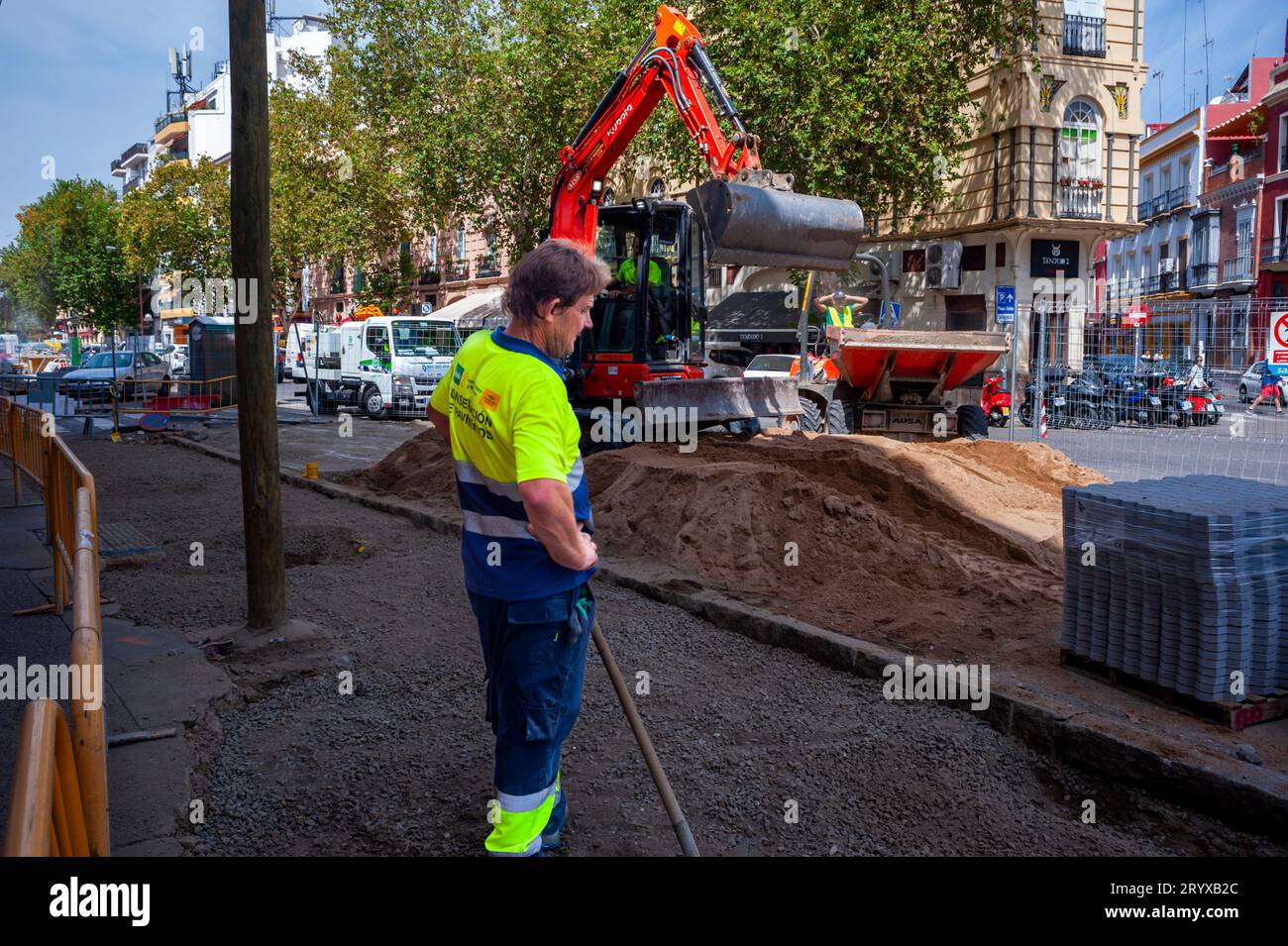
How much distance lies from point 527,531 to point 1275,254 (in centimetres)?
4864

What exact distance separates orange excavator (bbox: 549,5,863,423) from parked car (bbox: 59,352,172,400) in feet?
47.8

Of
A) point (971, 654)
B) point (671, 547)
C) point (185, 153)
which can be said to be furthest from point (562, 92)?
point (185, 153)

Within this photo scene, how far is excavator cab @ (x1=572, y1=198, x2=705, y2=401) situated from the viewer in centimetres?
1221

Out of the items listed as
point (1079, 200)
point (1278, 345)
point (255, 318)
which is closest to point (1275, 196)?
point (1079, 200)

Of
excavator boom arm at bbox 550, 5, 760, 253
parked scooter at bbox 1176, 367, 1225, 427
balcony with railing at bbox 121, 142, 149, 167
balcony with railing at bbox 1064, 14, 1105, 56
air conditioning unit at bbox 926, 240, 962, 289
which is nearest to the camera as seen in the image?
excavator boom arm at bbox 550, 5, 760, 253

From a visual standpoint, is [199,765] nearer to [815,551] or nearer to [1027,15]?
[815,551]

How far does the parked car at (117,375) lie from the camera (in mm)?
25189

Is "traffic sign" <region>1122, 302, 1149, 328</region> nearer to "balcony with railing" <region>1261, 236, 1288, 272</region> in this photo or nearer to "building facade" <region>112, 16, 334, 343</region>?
"balcony with railing" <region>1261, 236, 1288, 272</region>

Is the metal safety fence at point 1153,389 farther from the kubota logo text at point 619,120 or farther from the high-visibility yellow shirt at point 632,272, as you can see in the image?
the kubota logo text at point 619,120

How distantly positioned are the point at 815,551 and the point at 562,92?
78.3 ft

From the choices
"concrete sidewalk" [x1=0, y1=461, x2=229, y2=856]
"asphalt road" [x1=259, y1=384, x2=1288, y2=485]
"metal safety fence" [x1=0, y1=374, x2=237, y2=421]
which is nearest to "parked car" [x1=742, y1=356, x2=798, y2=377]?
"asphalt road" [x1=259, y1=384, x2=1288, y2=485]

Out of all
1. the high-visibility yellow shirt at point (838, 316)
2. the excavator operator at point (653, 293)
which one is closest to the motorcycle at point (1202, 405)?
the high-visibility yellow shirt at point (838, 316)

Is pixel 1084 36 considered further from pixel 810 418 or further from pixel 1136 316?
pixel 810 418

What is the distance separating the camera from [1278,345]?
1123cm
